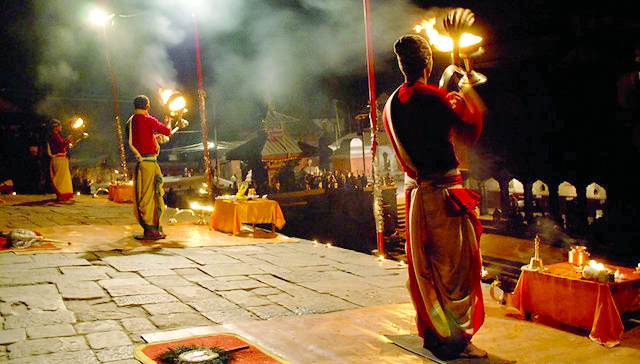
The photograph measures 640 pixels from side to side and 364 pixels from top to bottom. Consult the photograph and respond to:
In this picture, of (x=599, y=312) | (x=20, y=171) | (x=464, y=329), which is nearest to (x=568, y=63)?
(x=599, y=312)

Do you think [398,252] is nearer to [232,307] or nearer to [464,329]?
[232,307]

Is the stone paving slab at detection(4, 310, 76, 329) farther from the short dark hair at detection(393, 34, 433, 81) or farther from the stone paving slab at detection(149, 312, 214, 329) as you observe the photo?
the short dark hair at detection(393, 34, 433, 81)

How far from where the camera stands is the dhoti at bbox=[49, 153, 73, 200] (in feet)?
48.2

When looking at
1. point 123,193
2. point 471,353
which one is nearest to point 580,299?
point 471,353

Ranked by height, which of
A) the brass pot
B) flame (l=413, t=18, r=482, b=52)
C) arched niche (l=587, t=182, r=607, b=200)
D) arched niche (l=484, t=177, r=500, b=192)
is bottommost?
the brass pot

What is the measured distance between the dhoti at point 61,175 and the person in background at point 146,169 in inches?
279

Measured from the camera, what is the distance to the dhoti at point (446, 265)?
3.69 m

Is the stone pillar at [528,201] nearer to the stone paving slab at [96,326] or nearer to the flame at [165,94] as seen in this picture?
the flame at [165,94]

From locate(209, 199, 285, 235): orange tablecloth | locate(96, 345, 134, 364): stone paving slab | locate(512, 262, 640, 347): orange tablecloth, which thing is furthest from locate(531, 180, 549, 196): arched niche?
locate(96, 345, 134, 364): stone paving slab

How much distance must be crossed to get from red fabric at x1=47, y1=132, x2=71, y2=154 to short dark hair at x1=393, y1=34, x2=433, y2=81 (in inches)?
545

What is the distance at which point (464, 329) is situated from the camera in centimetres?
369

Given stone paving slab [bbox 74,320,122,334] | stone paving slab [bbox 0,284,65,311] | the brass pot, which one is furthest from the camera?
the brass pot

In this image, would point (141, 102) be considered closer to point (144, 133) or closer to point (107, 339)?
point (144, 133)

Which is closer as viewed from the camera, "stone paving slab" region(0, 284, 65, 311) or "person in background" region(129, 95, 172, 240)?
"stone paving slab" region(0, 284, 65, 311)
